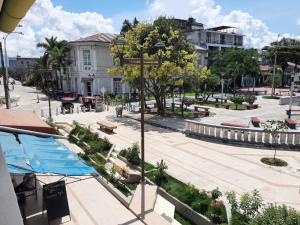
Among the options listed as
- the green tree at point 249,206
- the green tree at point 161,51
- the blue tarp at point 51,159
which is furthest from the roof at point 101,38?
the green tree at point 249,206

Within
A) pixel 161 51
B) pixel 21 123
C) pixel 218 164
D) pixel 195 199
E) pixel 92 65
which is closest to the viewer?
pixel 195 199

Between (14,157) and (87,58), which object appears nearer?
(14,157)

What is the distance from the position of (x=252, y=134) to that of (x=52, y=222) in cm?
1206

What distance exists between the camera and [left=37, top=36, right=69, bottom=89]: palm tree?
4219 cm

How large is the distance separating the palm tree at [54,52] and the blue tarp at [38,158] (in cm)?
3553

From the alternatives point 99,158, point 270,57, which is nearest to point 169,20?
point 99,158

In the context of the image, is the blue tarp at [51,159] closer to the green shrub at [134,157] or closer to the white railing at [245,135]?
the green shrub at [134,157]

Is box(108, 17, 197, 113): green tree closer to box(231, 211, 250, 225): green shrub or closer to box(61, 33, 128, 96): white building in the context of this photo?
box(231, 211, 250, 225): green shrub

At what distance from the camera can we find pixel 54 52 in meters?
42.1

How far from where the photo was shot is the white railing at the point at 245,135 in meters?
15.1

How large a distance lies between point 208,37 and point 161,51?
46483 mm

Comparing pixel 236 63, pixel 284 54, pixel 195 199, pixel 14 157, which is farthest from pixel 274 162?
pixel 284 54

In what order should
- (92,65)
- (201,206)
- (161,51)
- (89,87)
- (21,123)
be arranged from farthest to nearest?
1. (89,87)
2. (92,65)
3. (161,51)
4. (21,123)
5. (201,206)

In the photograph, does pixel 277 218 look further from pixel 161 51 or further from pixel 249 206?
pixel 161 51
